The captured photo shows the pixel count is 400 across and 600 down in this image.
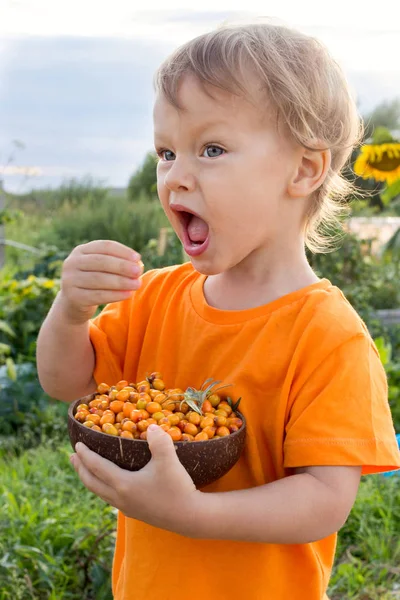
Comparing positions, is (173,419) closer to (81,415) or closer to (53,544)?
(81,415)

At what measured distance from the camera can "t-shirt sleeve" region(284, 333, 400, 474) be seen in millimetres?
1162

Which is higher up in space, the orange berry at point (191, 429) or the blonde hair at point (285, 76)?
the blonde hair at point (285, 76)

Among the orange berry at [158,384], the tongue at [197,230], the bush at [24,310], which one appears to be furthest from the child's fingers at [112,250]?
the bush at [24,310]

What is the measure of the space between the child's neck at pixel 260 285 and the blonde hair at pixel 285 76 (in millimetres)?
110

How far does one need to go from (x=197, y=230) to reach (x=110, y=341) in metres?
0.35

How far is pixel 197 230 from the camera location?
1.25 m

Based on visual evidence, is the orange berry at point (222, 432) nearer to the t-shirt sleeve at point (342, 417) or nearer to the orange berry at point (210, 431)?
the orange berry at point (210, 431)

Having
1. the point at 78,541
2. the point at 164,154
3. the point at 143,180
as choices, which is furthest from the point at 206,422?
the point at 143,180

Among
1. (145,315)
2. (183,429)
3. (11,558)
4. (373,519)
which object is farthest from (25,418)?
(183,429)

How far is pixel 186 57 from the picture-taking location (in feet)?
4.10

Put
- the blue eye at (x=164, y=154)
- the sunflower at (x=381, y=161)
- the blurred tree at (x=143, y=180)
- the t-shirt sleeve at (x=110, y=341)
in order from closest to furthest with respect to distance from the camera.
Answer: the blue eye at (x=164, y=154)
the t-shirt sleeve at (x=110, y=341)
the sunflower at (x=381, y=161)
the blurred tree at (x=143, y=180)

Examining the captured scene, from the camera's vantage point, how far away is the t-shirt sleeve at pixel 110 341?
4.79 feet

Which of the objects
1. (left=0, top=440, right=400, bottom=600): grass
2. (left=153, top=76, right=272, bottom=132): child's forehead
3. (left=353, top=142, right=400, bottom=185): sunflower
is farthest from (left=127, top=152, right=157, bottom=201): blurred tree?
(left=153, top=76, right=272, bottom=132): child's forehead

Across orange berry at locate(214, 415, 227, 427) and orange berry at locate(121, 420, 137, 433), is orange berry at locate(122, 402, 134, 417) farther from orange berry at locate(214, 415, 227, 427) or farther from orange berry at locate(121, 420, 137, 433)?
orange berry at locate(214, 415, 227, 427)
